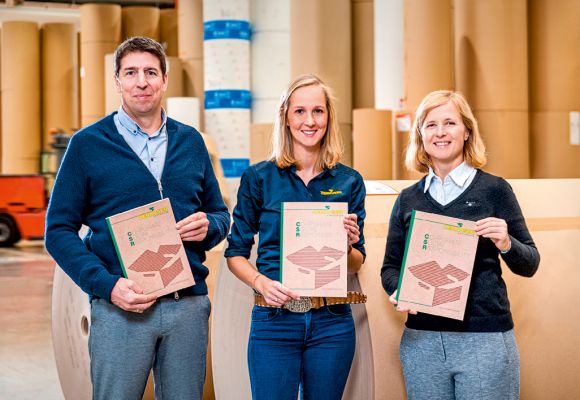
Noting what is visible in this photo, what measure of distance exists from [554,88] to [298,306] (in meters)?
3.92

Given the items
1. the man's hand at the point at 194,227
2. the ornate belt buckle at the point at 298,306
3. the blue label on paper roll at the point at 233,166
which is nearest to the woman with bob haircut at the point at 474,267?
the ornate belt buckle at the point at 298,306

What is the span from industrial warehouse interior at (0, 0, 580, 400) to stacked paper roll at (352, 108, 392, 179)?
0.01 meters

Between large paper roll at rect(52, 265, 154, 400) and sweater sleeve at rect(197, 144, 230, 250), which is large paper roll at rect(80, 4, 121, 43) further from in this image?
sweater sleeve at rect(197, 144, 230, 250)

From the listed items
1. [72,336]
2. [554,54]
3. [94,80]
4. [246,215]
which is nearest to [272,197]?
[246,215]

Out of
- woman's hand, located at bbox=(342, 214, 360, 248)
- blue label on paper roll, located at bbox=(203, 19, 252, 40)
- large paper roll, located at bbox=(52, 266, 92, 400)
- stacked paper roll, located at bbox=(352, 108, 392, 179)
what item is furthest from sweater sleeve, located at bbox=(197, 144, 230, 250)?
blue label on paper roll, located at bbox=(203, 19, 252, 40)

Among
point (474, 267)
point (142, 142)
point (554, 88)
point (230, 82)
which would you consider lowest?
point (474, 267)

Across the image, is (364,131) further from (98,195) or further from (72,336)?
(98,195)

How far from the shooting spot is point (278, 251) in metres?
1.97

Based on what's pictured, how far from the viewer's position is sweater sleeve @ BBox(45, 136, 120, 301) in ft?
6.06

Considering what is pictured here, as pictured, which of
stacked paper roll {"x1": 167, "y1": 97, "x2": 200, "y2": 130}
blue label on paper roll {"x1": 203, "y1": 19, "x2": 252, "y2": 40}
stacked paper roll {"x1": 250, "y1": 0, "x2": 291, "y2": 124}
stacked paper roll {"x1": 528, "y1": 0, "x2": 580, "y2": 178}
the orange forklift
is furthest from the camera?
the orange forklift

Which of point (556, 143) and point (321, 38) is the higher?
point (321, 38)

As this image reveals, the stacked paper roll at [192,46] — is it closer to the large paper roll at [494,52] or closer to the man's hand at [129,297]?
the large paper roll at [494,52]

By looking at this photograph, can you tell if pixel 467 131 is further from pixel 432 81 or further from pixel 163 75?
pixel 432 81

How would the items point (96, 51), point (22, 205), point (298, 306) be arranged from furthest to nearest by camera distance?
1. point (22, 205)
2. point (96, 51)
3. point (298, 306)
